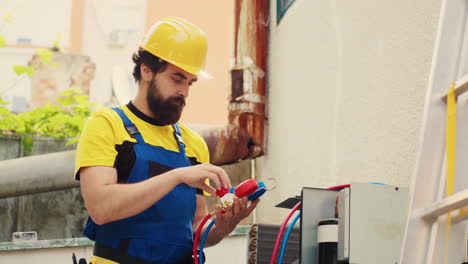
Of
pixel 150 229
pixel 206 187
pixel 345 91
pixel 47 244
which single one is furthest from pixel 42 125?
pixel 206 187

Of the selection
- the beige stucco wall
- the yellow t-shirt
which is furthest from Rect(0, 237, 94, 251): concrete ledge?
the yellow t-shirt

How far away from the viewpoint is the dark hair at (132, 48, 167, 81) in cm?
293

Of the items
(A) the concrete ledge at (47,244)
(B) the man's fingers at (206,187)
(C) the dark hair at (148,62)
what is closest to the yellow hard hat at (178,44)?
(C) the dark hair at (148,62)

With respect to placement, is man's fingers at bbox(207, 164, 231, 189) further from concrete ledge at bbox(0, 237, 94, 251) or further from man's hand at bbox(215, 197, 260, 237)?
concrete ledge at bbox(0, 237, 94, 251)

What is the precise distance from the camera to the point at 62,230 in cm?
562

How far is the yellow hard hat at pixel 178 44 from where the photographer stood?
292cm

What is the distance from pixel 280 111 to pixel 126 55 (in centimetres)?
1641

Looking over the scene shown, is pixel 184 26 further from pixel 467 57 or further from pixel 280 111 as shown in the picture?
pixel 280 111

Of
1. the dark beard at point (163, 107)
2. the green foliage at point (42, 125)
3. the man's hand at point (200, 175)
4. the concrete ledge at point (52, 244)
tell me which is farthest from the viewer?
the green foliage at point (42, 125)

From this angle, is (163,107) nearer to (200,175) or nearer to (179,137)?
(179,137)

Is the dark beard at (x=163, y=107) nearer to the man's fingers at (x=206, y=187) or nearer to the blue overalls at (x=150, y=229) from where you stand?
the blue overalls at (x=150, y=229)

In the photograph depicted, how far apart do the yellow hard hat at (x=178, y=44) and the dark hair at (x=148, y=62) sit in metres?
0.02

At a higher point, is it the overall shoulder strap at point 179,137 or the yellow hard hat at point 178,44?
the yellow hard hat at point 178,44

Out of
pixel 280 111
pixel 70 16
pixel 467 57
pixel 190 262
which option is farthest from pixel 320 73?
pixel 70 16
